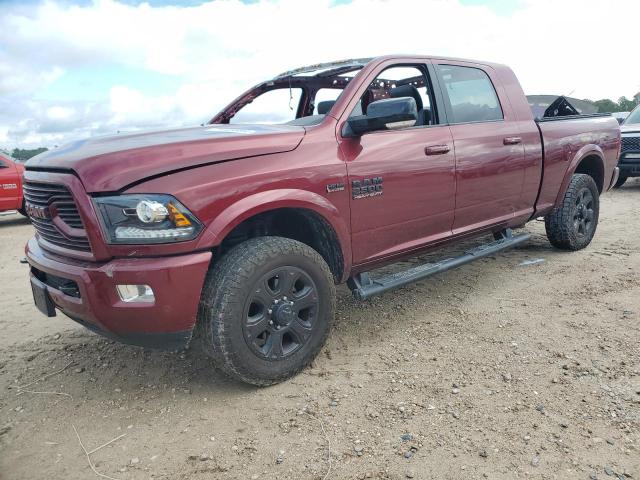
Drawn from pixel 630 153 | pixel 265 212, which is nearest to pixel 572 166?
pixel 265 212

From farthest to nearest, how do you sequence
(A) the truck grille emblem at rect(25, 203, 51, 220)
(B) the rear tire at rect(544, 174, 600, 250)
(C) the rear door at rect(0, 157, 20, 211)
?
(C) the rear door at rect(0, 157, 20, 211)
(B) the rear tire at rect(544, 174, 600, 250)
(A) the truck grille emblem at rect(25, 203, 51, 220)

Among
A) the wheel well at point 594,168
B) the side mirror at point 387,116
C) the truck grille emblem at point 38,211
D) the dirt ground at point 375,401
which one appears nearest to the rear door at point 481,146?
the dirt ground at point 375,401

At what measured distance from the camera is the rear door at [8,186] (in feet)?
29.8

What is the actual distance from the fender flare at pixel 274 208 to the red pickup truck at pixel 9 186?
833 cm

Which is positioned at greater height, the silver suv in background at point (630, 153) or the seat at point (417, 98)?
the seat at point (417, 98)

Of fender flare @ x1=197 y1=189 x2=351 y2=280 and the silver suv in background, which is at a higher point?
fender flare @ x1=197 y1=189 x2=351 y2=280

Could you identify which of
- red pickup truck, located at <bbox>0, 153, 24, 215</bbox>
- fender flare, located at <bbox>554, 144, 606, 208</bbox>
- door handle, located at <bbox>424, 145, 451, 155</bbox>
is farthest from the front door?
red pickup truck, located at <bbox>0, 153, 24, 215</bbox>

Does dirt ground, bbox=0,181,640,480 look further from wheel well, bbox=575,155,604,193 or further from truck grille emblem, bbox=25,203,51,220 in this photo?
wheel well, bbox=575,155,604,193

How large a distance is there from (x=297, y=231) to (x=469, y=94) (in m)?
1.88

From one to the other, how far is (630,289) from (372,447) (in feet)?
9.37

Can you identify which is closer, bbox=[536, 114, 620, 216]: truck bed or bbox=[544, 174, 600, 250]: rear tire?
bbox=[536, 114, 620, 216]: truck bed

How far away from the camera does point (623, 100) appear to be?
34.8 metres

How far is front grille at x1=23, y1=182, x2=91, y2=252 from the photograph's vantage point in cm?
240

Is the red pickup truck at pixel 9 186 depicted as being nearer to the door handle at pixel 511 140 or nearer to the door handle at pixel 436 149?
the door handle at pixel 436 149
